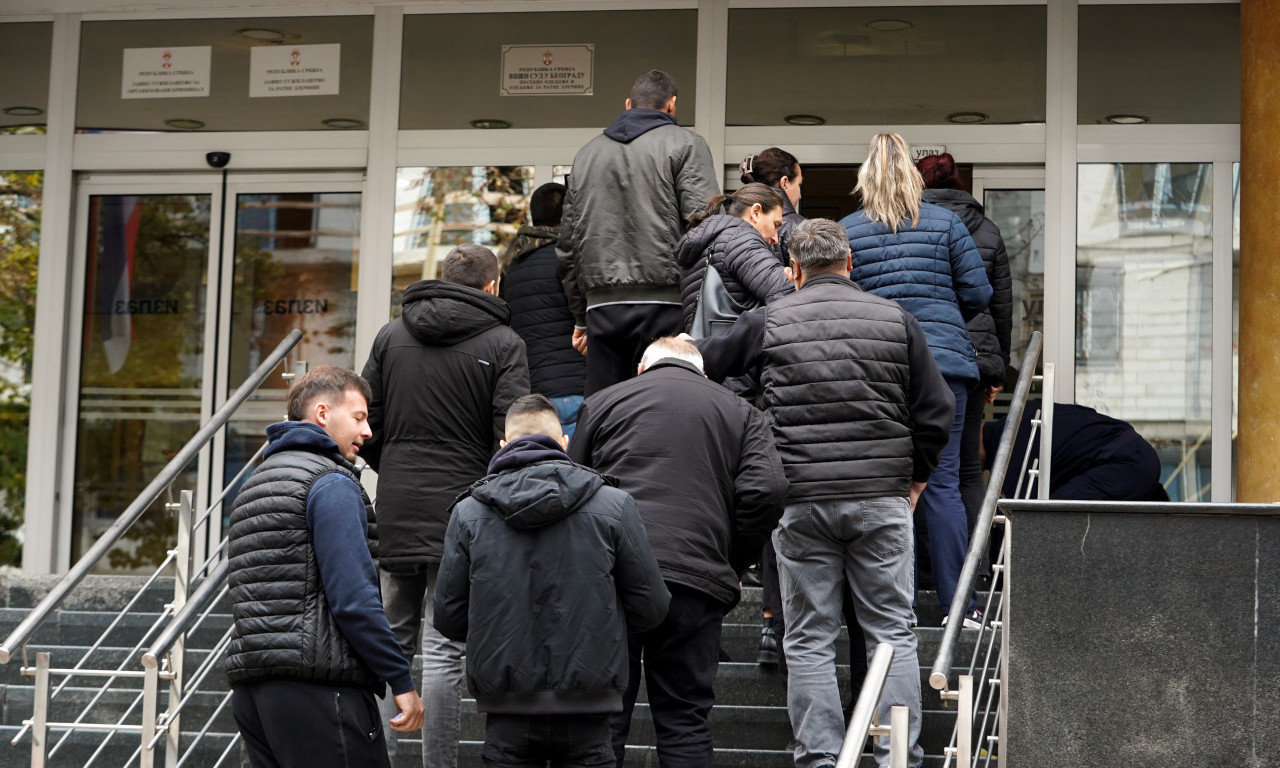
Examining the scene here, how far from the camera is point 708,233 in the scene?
587cm

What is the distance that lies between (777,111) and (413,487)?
167 inches

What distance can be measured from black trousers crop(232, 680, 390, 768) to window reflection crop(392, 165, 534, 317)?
17.3 feet

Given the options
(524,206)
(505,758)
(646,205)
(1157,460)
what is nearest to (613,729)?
(505,758)

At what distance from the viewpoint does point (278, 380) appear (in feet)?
31.6

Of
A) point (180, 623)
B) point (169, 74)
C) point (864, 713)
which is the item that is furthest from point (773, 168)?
point (169, 74)

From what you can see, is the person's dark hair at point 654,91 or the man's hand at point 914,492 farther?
the person's dark hair at point 654,91

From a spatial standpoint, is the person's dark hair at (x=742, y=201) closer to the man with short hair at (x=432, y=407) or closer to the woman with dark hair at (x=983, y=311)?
the man with short hair at (x=432, y=407)

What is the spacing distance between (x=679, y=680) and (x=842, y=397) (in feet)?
3.58

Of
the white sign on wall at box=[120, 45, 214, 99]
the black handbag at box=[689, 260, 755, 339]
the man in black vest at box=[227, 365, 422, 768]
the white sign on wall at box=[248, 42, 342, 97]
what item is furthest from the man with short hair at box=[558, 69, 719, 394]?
the white sign on wall at box=[120, 45, 214, 99]

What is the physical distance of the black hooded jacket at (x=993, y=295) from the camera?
6.99 metres

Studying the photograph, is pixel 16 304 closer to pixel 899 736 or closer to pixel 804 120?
pixel 804 120

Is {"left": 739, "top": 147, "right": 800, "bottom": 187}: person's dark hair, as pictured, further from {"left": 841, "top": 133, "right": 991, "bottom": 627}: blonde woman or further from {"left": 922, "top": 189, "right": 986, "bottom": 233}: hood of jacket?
{"left": 922, "top": 189, "right": 986, "bottom": 233}: hood of jacket

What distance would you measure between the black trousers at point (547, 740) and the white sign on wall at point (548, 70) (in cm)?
568

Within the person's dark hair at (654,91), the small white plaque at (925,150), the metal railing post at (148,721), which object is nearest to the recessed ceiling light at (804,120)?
the small white plaque at (925,150)
